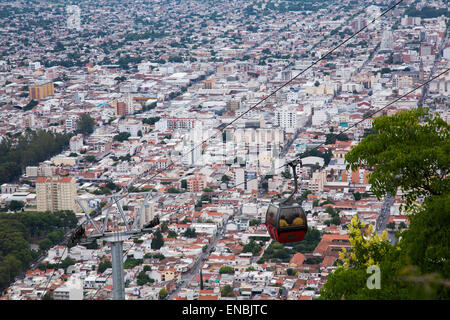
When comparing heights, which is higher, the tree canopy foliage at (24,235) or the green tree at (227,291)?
the green tree at (227,291)

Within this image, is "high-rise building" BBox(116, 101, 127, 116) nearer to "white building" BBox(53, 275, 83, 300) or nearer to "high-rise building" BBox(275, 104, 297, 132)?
"high-rise building" BBox(275, 104, 297, 132)

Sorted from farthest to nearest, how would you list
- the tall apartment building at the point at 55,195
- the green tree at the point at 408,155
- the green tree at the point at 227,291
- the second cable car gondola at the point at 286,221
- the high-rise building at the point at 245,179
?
1. the high-rise building at the point at 245,179
2. the tall apartment building at the point at 55,195
3. the green tree at the point at 227,291
4. the second cable car gondola at the point at 286,221
5. the green tree at the point at 408,155

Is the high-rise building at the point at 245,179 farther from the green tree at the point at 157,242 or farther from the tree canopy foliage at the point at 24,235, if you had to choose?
the green tree at the point at 157,242

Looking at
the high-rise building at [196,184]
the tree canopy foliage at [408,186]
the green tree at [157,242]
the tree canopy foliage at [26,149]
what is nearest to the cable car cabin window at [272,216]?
the tree canopy foliage at [408,186]

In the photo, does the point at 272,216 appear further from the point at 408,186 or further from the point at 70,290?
the point at 70,290

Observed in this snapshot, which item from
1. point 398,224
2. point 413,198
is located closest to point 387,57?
point 398,224

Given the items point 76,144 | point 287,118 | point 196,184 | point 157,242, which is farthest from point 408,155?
point 287,118
